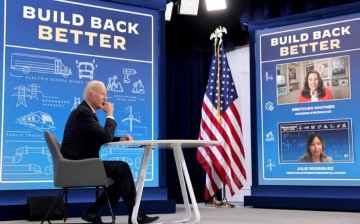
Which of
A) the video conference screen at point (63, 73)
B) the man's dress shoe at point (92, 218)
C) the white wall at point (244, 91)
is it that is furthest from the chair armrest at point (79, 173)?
the white wall at point (244, 91)

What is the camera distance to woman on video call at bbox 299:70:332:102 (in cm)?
574

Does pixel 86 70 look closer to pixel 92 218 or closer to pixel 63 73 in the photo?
pixel 63 73

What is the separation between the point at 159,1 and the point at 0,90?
1886 mm

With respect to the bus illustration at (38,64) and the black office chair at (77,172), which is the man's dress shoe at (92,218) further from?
the bus illustration at (38,64)

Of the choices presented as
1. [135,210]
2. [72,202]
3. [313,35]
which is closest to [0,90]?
[72,202]

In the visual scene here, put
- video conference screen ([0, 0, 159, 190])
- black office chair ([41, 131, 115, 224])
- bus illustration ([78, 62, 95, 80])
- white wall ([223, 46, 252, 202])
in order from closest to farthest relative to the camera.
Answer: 1. black office chair ([41, 131, 115, 224])
2. video conference screen ([0, 0, 159, 190])
3. bus illustration ([78, 62, 95, 80])
4. white wall ([223, 46, 252, 202])

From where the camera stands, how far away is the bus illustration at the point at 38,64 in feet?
15.8

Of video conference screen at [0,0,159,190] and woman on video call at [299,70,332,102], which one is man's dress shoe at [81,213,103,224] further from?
woman on video call at [299,70,332,102]

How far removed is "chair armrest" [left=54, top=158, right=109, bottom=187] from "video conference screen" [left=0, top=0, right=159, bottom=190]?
1.28m

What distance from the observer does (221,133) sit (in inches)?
251

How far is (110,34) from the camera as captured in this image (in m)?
5.32

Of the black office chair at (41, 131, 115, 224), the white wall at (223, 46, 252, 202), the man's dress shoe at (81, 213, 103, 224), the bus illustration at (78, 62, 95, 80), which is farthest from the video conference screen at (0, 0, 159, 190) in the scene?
the white wall at (223, 46, 252, 202)

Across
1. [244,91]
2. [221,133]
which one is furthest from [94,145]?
[244,91]

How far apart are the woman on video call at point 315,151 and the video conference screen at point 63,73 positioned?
1.65 m
